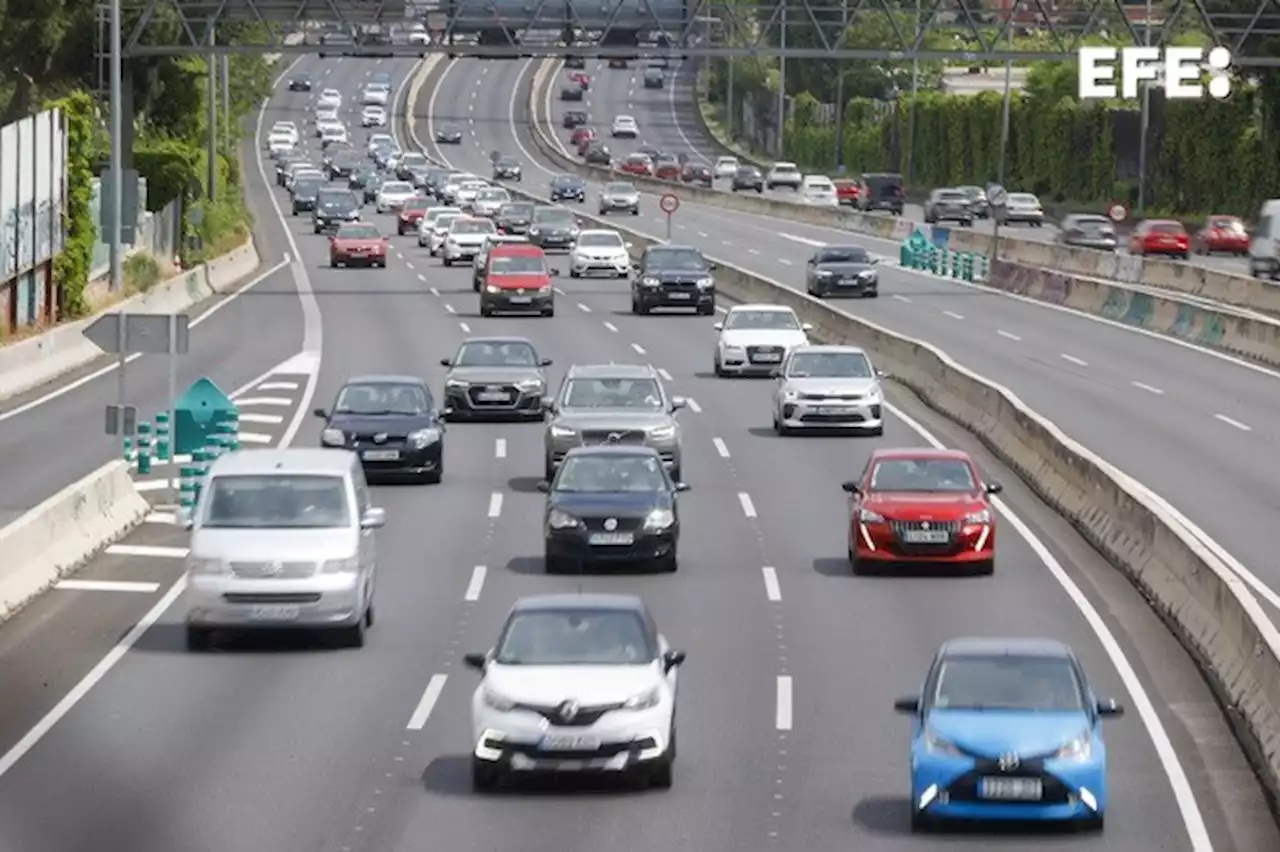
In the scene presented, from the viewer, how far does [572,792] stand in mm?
20234

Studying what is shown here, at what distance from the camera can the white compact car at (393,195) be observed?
120281mm

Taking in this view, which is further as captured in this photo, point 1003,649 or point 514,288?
point 514,288

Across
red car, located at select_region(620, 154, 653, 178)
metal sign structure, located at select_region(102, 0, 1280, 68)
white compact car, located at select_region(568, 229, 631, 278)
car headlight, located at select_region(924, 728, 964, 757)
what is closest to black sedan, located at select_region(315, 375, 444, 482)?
car headlight, located at select_region(924, 728, 964, 757)

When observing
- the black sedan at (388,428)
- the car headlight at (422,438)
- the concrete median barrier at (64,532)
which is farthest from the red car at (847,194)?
the concrete median barrier at (64,532)

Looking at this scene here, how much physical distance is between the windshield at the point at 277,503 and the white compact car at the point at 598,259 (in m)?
56.7

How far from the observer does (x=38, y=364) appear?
53.6 meters

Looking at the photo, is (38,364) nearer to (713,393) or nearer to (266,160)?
(713,393)

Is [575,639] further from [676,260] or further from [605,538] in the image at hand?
[676,260]

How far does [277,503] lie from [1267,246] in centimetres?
5255

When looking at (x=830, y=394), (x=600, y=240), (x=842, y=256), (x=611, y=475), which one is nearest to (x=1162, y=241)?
(x=600, y=240)

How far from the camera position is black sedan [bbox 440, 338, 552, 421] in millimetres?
46750

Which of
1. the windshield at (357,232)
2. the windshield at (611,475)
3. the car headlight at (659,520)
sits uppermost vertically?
the windshield at (611,475)

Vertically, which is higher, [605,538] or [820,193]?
[605,538]

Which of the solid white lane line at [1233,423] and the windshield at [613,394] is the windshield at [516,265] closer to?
A: the solid white lane line at [1233,423]
